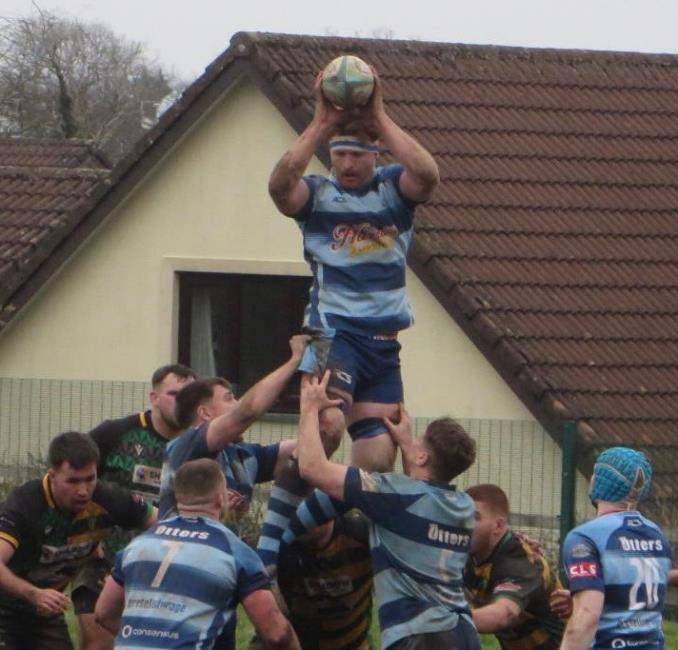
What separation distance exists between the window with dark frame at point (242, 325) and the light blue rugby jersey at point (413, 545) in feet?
33.9

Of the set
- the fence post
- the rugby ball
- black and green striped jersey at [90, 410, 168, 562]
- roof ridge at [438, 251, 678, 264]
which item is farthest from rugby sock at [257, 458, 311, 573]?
roof ridge at [438, 251, 678, 264]

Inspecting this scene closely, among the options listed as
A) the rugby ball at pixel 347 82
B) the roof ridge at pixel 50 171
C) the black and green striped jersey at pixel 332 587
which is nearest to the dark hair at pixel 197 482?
the black and green striped jersey at pixel 332 587

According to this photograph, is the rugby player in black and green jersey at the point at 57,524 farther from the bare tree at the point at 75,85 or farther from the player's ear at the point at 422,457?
the bare tree at the point at 75,85

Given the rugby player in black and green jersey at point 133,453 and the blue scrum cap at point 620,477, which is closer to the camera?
the blue scrum cap at point 620,477

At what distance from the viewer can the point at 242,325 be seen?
1780 cm

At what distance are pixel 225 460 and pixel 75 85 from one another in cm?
4454

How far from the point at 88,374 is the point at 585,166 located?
17.2 ft

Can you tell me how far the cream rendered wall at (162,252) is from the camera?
17.6 m

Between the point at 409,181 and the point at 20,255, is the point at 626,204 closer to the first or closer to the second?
the point at 20,255

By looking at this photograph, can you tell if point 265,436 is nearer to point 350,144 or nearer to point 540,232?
point 540,232

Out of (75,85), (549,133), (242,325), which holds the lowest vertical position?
(242,325)

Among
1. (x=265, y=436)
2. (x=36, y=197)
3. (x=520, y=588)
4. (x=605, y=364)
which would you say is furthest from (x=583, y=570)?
(x=36, y=197)

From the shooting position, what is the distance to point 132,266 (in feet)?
59.3

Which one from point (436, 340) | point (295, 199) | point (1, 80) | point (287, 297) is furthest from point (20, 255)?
point (1, 80)
